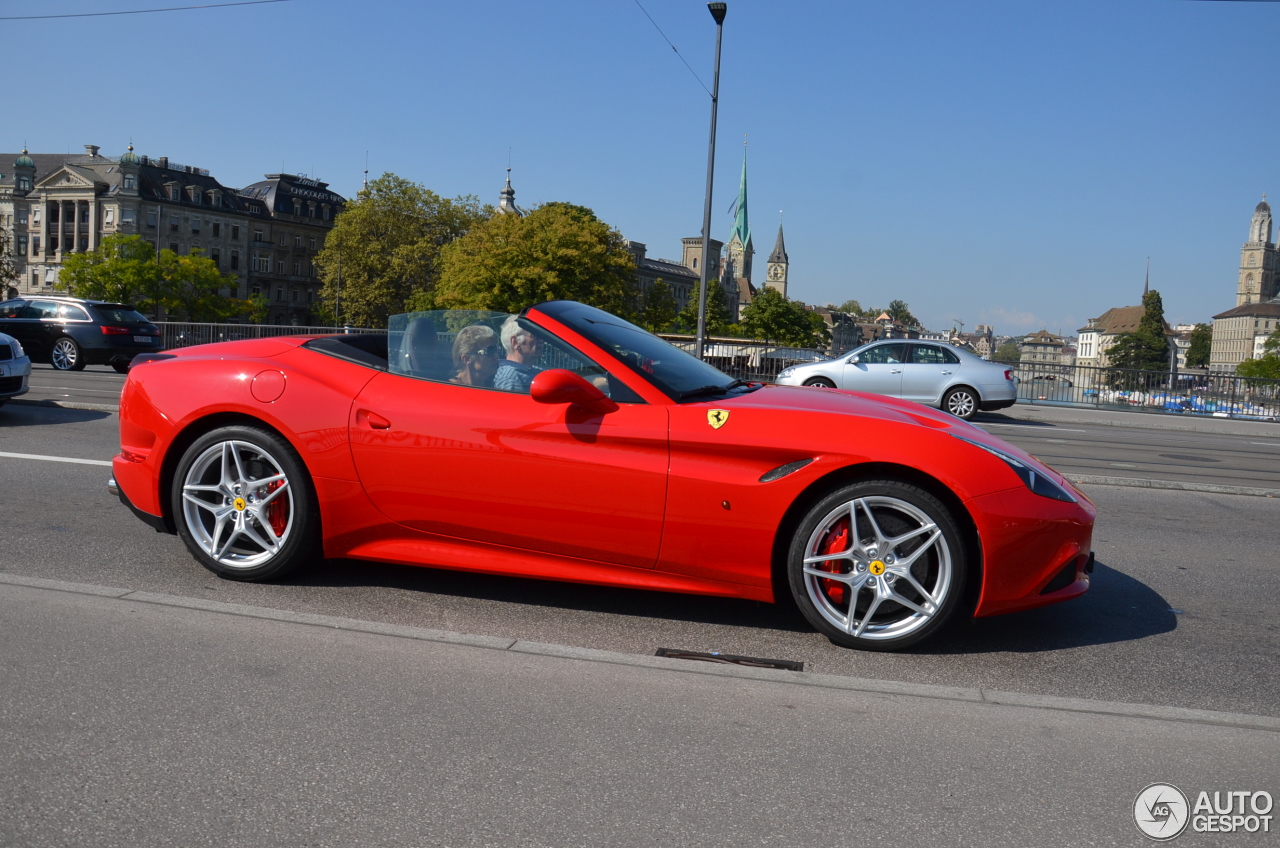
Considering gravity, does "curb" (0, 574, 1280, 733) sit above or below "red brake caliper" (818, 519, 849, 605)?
below

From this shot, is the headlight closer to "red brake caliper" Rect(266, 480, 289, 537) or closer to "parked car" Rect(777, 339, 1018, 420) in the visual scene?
"red brake caliper" Rect(266, 480, 289, 537)

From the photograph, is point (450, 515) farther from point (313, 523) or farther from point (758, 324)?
point (758, 324)

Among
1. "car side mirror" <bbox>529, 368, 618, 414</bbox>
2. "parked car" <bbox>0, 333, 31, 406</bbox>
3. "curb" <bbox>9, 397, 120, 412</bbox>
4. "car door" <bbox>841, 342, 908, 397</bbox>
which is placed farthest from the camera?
"car door" <bbox>841, 342, 908, 397</bbox>

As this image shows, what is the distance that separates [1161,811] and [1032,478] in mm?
1538

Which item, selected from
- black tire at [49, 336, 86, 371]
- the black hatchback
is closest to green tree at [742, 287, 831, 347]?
Result: the black hatchback

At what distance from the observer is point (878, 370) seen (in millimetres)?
18422

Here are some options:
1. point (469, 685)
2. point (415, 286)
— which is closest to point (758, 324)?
point (415, 286)

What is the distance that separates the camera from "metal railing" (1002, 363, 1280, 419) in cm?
2348

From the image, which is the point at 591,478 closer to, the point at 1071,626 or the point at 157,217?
the point at 1071,626

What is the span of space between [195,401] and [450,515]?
1365 mm

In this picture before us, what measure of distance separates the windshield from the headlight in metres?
1.09

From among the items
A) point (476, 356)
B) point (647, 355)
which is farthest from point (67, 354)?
point (647, 355)

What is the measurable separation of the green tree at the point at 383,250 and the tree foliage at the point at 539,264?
609 inches

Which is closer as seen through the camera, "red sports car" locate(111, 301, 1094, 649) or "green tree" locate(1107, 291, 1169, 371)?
"red sports car" locate(111, 301, 1094, 649)
